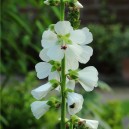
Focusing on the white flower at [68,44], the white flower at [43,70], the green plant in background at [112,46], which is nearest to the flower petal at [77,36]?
the white flower at [68,44]

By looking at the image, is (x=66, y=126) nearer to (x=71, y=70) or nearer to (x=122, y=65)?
(x=71, y=70)

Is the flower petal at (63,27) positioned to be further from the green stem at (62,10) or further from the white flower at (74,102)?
the white flower at (74,102)

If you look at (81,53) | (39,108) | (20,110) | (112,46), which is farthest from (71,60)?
(112,46)

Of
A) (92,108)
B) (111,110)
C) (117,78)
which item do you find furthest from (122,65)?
(92,108)

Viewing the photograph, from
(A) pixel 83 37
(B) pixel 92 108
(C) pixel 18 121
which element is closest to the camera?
(A) pixel 83 37

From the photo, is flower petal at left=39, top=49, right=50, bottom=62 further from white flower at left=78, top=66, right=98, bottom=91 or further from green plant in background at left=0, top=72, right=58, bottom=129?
green plant in background at left=0, top=72, right=58, bottom=129

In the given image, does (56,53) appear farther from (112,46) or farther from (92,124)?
(112,46)

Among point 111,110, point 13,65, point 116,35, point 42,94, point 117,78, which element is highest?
point 42,94
